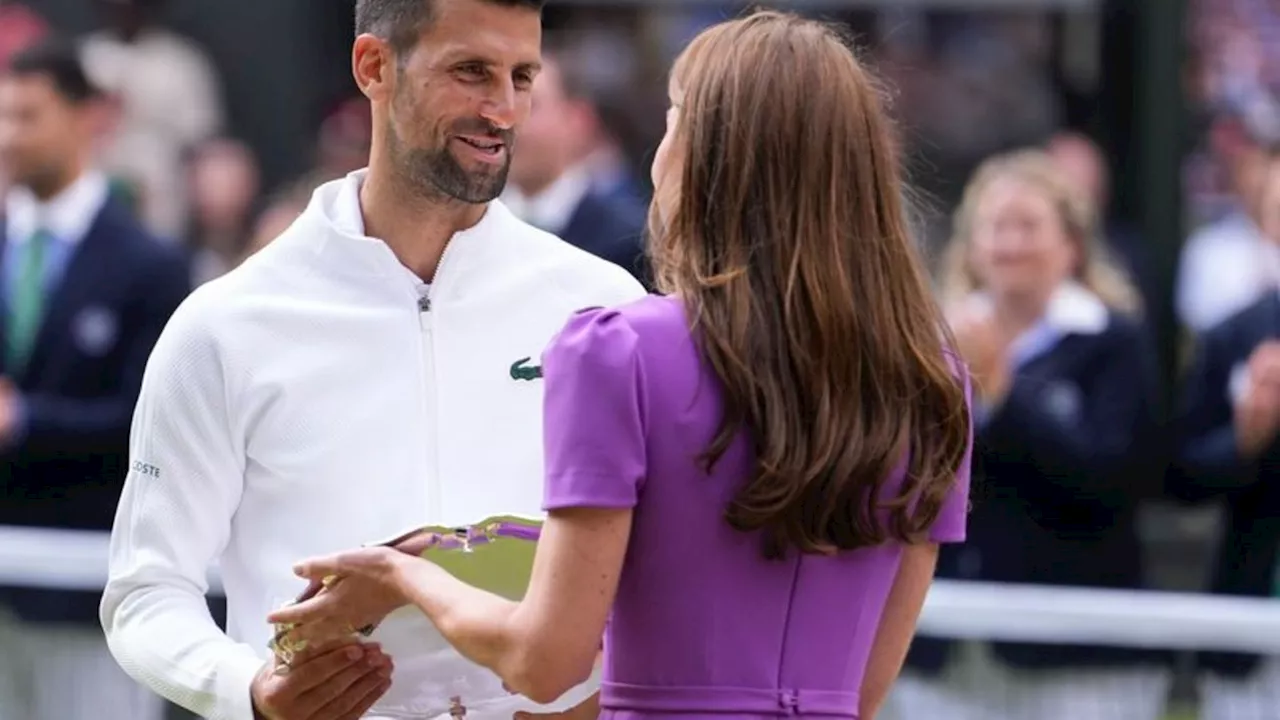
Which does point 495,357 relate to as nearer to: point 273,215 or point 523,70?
point 523,70

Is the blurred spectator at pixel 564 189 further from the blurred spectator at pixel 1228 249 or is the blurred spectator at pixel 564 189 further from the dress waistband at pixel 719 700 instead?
the dress waistband at pixel 719 700

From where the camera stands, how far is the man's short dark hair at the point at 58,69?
8.23 metres

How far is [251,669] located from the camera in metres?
3.62

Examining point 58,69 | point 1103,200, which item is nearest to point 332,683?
point 58,69

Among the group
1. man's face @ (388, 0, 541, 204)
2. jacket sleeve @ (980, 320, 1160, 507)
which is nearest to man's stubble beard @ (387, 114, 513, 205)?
man's face @ (388, 0, 541, 204)

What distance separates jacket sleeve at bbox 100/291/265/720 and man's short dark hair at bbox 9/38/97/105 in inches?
185

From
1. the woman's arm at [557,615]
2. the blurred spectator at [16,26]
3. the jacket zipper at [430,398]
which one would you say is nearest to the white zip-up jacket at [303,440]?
the jacket zipper at [430,398]

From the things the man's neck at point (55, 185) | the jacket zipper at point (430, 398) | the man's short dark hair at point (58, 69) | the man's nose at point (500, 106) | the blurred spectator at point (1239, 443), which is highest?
the man's short dark hair at point (58, 69)

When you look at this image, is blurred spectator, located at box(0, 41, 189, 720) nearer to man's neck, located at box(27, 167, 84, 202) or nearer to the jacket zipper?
man's neck, located at box(27, 167, 84, 202)

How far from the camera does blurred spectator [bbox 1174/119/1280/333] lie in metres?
8.91

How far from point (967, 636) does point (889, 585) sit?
304 centimetres

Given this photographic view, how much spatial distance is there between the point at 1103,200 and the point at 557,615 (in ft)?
21.3

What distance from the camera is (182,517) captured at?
12.0 ft

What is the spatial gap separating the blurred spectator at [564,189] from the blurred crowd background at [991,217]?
1 centimetres
